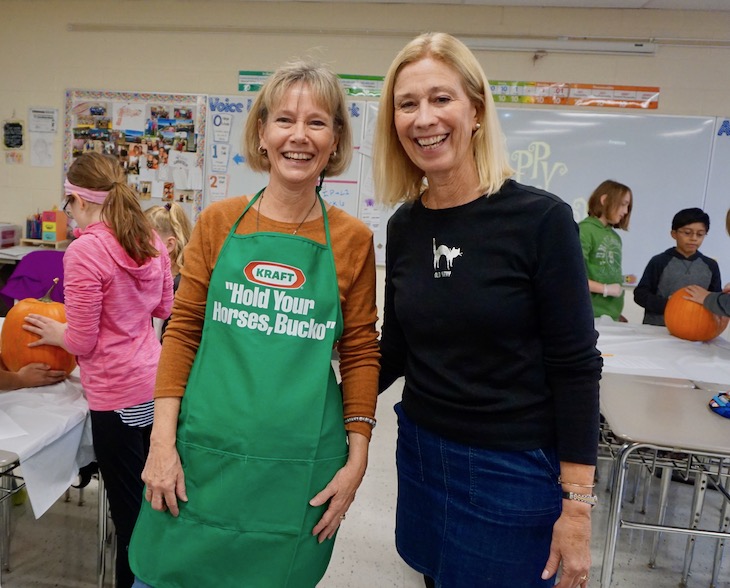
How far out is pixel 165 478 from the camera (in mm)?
973

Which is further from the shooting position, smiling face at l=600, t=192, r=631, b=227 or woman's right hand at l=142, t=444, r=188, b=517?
smiling face at l=600, t=192, r=631, b=227

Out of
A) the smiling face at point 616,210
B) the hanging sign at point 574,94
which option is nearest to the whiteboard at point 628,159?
the hanging sign at point 574,94

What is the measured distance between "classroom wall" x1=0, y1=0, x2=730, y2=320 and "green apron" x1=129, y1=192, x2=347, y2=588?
11.5 feet

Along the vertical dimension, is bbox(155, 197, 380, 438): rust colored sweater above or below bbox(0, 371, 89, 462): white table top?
above

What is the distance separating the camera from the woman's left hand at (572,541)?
3.08 feet

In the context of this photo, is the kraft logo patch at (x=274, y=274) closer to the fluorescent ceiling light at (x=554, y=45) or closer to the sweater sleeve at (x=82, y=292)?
the sweater sleeve at (x=82, y=292)

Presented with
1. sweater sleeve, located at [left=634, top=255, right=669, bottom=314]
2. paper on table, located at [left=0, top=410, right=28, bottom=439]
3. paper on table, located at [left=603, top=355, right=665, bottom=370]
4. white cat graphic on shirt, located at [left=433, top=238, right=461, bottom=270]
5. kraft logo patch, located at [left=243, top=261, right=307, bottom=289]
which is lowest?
paper on table, located at [left=0, top=410, right=28, bottom=439]

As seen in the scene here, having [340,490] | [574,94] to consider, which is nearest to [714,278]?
[574,94]

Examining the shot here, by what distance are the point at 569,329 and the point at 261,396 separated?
52cm

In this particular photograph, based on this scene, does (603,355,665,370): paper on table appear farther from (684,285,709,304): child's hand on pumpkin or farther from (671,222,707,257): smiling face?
(671,222,707,257): smiling face

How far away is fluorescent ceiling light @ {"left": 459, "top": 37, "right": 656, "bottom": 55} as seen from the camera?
13.0 feet

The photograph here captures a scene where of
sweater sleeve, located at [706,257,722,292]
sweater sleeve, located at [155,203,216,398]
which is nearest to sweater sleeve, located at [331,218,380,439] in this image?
sweater sleeve, located at [155,203,216,398]

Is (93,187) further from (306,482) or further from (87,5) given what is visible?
(87,5)

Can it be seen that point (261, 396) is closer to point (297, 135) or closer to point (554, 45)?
point (297, 135)
